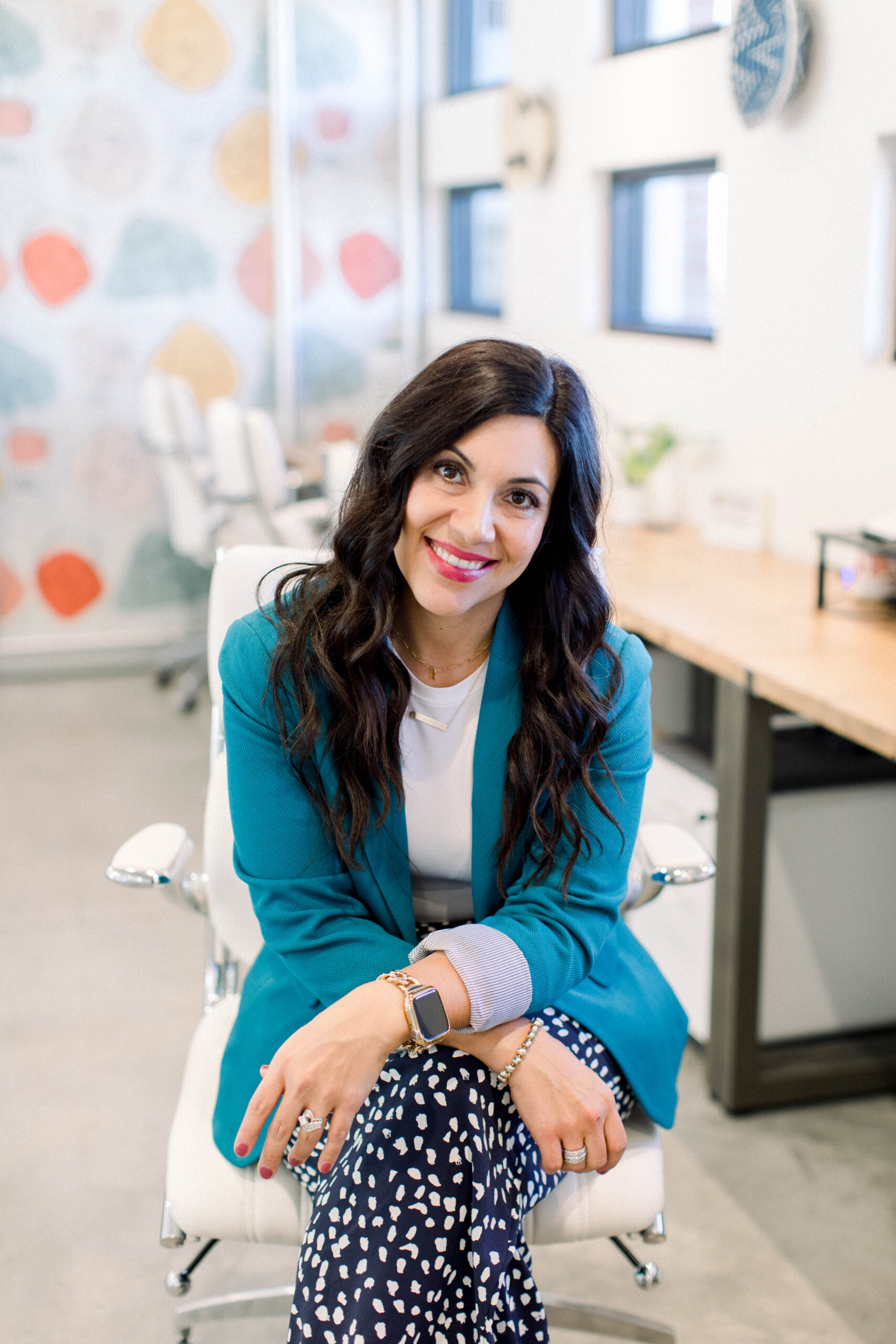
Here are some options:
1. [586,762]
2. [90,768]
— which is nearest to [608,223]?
[90,768]

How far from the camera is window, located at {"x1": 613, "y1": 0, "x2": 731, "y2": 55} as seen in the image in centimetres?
345

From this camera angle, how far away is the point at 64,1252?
196 cm

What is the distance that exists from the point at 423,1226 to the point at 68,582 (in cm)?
421

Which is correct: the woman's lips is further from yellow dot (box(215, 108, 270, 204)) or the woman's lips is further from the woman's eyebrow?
yellow dot (box(215, 108, 270, 204))

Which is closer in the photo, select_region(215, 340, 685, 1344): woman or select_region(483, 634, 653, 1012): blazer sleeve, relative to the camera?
select_region(215, 340, 685, 1344): woman

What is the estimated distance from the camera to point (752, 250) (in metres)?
3.00

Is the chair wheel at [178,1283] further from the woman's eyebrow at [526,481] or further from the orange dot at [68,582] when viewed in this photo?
the orange dot at [68,582]

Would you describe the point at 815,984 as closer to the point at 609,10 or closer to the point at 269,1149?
the point at 269,1149

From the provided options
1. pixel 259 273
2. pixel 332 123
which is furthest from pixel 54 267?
pixel 332 123

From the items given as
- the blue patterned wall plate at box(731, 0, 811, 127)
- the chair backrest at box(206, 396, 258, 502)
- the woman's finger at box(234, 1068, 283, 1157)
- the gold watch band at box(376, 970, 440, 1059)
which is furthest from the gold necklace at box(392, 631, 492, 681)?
the chair backrest at box(206, 396, 258, 502)

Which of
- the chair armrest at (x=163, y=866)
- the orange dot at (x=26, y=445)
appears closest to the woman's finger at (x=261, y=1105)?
the chair armrest at (x=163, y=866)

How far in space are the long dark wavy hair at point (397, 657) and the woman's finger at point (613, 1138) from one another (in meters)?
0.24

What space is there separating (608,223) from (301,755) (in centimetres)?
295

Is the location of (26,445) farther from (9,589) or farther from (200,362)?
(200,362)
